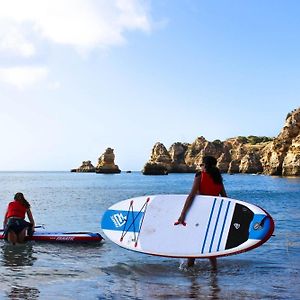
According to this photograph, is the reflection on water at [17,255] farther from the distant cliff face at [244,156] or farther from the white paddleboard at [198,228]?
the distant cliff face at [244,156]

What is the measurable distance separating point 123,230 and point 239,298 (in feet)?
13.7

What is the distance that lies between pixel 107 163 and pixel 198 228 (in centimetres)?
16831

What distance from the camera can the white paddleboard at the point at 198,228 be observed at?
420 inches

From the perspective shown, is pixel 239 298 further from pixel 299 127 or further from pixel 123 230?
pixel 299 127

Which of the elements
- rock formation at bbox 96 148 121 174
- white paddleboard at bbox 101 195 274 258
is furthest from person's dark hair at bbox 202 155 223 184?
rock formation at bbox 96 148 121 174

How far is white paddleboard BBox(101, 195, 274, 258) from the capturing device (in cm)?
1066

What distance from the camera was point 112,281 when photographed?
409 inches

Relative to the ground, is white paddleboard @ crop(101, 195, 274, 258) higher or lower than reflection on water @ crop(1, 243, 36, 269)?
higher

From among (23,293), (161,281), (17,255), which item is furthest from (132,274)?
(17,255)

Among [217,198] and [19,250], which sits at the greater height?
[217,198]

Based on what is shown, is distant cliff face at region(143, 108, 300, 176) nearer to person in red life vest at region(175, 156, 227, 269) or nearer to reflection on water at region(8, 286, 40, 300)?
person in red life vest at region(175, 156, 227, 269)

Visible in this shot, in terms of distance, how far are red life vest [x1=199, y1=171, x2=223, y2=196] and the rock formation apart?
160 meters

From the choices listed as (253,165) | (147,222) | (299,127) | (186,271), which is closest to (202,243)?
(186,271)

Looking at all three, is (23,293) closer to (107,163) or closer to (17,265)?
(17,265)
